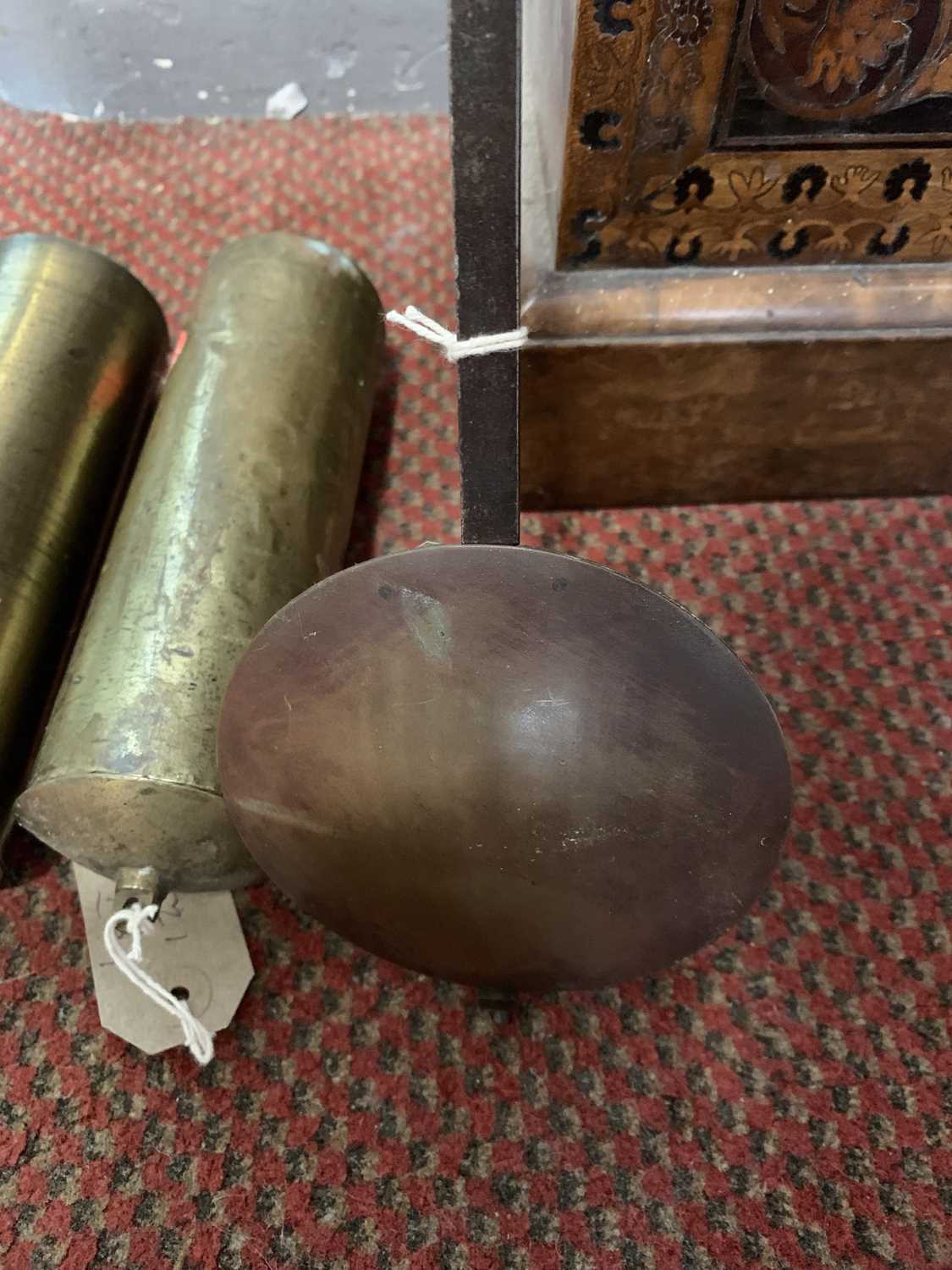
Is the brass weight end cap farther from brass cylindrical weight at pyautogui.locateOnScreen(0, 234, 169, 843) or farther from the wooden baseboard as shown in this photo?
the wooden baseboard

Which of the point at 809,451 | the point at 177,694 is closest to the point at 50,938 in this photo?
the point at 177,694

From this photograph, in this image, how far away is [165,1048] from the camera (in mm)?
888

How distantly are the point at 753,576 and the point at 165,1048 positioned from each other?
31.5 inches

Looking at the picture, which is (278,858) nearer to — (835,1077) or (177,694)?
(177,694)

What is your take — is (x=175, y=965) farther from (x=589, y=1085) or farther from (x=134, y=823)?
(x=589, y=1085)

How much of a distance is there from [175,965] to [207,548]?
1.28 ft

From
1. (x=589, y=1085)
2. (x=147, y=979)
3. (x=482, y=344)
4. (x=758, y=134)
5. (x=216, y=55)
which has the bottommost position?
(x=589, y=1085)

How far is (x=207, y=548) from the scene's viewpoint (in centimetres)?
97

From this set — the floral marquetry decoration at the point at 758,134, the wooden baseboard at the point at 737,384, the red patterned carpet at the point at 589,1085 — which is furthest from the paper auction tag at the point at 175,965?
the floral marquetry decoration at the point at 758,134

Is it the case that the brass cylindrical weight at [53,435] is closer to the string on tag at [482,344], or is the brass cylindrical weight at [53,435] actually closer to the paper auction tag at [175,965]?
the paper auction tag at [175,965]

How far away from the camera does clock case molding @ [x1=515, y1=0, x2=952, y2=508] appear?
2.17ft

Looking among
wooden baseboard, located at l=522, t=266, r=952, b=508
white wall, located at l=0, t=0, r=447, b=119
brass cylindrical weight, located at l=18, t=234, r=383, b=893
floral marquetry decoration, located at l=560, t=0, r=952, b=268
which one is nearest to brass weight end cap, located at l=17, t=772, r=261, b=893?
brass cylindrical weight, located at l=18, t=234, r=383, b=893

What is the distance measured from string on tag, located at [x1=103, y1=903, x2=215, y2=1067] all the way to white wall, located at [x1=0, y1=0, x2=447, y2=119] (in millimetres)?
1523

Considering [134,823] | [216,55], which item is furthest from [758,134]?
[216,55]
